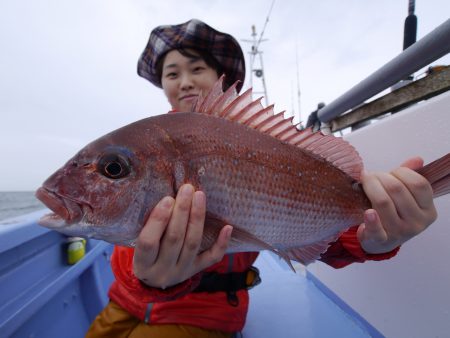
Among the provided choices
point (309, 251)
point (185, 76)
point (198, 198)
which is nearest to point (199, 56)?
point (185, 76)

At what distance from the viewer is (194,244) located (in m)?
1.08

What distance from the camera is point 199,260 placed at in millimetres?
1169

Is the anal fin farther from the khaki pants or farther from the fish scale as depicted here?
the khaki pants

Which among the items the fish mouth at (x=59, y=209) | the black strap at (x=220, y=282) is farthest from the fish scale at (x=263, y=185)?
the black strap at (x=220, y=282)

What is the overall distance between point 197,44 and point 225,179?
1.55m

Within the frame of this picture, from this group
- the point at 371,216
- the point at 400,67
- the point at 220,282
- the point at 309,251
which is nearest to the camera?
the point at 371,216

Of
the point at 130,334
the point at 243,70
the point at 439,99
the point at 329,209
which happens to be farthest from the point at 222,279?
the point at 243,70

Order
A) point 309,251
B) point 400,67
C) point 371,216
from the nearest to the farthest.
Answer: point 371,216, point 309,251, point 400,67

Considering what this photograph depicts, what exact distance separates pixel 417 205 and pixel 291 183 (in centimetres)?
55

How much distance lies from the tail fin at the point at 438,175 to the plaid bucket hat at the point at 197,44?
1494 mm

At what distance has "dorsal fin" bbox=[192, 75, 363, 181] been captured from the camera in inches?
46.8

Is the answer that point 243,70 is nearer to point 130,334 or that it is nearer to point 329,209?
point 329,209

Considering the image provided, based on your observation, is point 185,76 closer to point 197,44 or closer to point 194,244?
point 197,44

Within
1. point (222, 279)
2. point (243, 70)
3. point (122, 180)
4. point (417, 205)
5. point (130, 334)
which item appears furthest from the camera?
point (243, 70)
